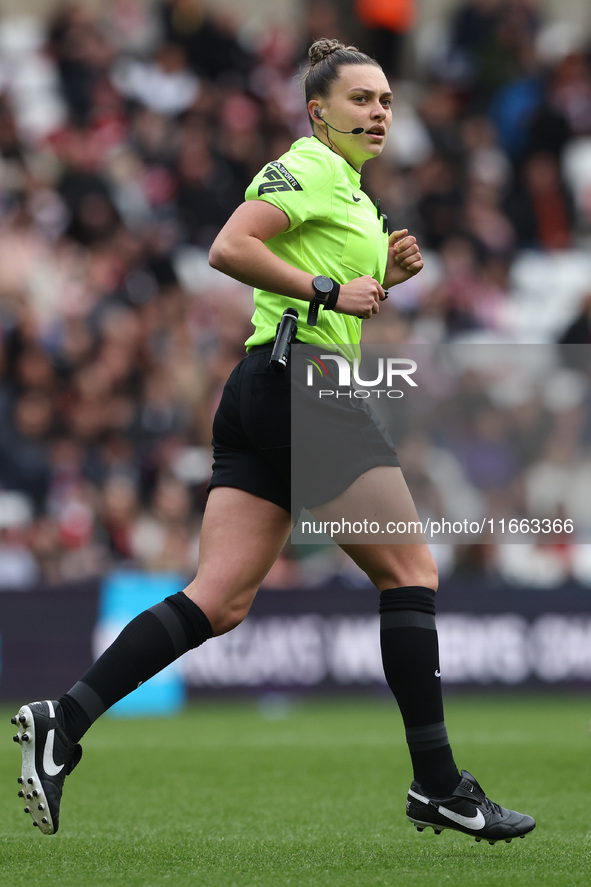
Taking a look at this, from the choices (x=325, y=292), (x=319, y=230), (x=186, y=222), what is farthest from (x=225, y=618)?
(x=186, y=222)

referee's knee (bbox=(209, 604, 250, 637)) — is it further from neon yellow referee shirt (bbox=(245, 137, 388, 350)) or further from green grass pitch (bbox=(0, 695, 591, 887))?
neon yellow referee shirt (bbox=(245, 137, 388, 350))

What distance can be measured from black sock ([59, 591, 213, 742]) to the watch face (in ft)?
3.05

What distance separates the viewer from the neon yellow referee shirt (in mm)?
4059

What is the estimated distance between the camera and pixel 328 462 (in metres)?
4.11

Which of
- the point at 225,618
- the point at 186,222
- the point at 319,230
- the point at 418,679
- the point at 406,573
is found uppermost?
the point at 186,222

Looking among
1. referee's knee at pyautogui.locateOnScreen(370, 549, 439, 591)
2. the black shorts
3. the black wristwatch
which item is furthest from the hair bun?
referee's knee at pyautogui.locateOnScreen(370, 549, 439, 591)

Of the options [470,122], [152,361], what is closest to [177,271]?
[152,361]

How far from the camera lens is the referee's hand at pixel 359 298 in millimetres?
3992

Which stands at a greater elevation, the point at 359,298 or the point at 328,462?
the point at 359,298

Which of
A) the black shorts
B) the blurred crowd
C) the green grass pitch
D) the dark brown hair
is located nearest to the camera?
the green grass pitch

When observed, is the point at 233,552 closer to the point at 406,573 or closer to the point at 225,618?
the point at 225,618

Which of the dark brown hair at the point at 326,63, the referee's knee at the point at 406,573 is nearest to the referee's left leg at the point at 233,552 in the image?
the referee's knee at the point at 406,573

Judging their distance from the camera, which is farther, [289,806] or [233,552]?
[289,806]

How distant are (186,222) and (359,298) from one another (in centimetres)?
881
